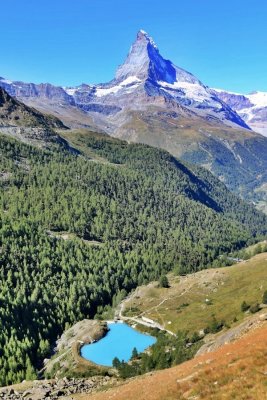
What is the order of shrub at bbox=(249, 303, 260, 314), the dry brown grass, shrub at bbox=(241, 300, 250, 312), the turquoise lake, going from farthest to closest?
shrub at bbox=(241, 300, 250, 312) < shrub at bbox=(249, 303, 260, 314) < the turquoise lake < the dry brown grass

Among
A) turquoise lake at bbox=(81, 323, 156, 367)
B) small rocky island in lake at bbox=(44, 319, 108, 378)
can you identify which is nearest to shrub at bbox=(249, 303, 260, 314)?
turquoise lake at bbox=(81, 323, 156, 367)

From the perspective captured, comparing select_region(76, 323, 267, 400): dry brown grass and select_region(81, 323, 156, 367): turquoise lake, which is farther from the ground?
select_region(76, 323, 267, 400): dry brown grass

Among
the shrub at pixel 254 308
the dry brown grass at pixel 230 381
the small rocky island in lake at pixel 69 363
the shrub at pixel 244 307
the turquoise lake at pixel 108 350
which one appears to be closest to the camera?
the dry brown grass at pixel 230 381

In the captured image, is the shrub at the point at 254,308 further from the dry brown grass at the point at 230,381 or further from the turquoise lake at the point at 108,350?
the dry brown grass at the point at 230,381

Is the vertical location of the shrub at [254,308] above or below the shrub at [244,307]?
above

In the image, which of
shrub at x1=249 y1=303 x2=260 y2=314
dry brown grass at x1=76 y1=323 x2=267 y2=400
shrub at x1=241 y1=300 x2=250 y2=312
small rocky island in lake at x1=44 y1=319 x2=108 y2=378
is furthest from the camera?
shrub at x1=241 y1=300 x2=250 y2=312

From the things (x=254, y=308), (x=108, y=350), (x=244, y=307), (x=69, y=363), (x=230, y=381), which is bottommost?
(x=108, y=350)

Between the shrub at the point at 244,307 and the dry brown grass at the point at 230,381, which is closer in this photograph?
the dry brown grass at the point at 230,381

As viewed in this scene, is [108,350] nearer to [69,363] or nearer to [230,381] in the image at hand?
[69,363]

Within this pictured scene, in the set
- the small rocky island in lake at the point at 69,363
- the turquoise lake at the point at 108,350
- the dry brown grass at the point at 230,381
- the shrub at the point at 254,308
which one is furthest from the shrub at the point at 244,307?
the dry brown grass at the point at 230,381

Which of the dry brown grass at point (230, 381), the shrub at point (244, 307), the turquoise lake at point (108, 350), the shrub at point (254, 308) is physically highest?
the dry brown grass at point (230, 381)

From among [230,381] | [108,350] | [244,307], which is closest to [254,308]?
[244,307]

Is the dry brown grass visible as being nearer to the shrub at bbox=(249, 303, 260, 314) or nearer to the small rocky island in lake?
the small rocky island in lake

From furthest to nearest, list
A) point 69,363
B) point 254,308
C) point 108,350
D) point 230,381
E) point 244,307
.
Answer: point 244,307, point 108,350, point 254,308, point 69,363, point 230,381
